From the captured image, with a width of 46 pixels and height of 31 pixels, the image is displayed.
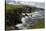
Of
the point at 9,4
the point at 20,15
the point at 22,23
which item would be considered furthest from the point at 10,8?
the point at 22,23

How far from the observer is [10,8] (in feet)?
4.27

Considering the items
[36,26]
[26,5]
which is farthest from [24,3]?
[36,26]

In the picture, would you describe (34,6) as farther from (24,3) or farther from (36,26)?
(36,26)

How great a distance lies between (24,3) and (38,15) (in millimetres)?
290

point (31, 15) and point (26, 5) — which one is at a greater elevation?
point (26, 5)

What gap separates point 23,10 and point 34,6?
0.18 metres

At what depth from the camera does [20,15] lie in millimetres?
1313

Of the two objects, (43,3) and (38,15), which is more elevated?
(43,3)
